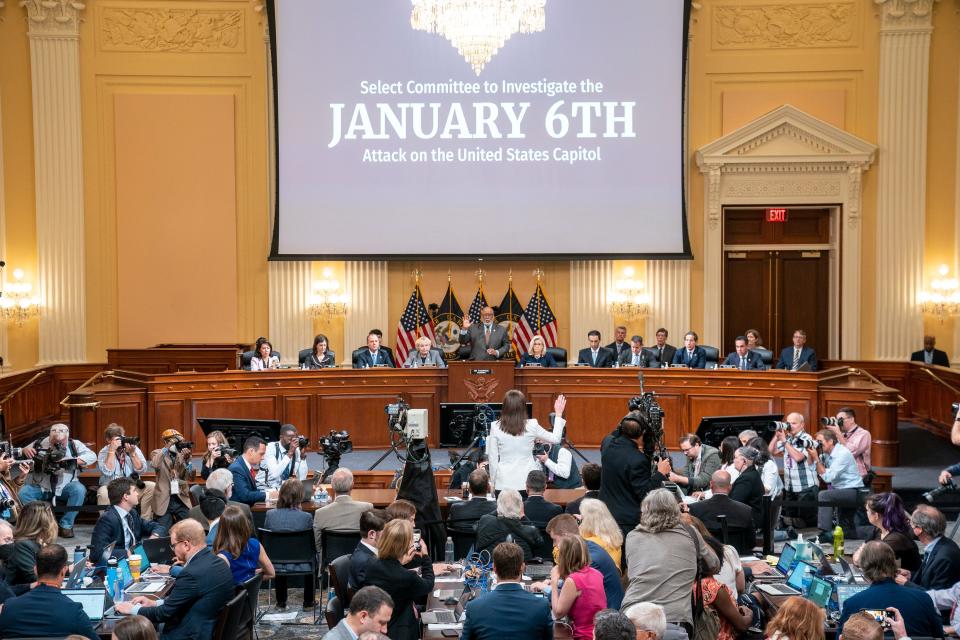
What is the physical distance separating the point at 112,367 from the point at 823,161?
1073 cm

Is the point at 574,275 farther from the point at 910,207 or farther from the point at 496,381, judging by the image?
the point at 910,207

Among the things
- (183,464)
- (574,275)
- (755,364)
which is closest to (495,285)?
(574,275)

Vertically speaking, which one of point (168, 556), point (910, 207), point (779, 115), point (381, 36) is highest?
point (381, 36)

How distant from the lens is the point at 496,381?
13656mm

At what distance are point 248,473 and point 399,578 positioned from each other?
3.55 meters

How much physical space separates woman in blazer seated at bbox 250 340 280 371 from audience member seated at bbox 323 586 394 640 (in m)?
9.25

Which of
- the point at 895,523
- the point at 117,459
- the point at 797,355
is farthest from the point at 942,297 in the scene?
the point at 117,459

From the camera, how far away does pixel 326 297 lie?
16.5 meters

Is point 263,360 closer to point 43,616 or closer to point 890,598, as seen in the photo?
point 43,616

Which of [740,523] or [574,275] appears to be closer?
[740,523]

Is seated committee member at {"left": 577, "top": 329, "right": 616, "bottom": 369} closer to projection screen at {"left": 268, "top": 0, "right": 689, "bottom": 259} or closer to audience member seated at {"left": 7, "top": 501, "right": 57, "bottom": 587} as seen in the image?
projection screen at {"left": 268, "top": 0, "right": 689, "bottom": 259}

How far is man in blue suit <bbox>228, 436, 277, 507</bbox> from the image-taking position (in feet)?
29.0

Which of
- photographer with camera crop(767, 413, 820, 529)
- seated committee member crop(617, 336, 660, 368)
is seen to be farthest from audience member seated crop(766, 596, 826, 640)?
seated committee member crop(617, 336, 660, 368)

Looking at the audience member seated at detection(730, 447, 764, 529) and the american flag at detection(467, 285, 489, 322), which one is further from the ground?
the american flag at detection(467, 285, 489, 322)
